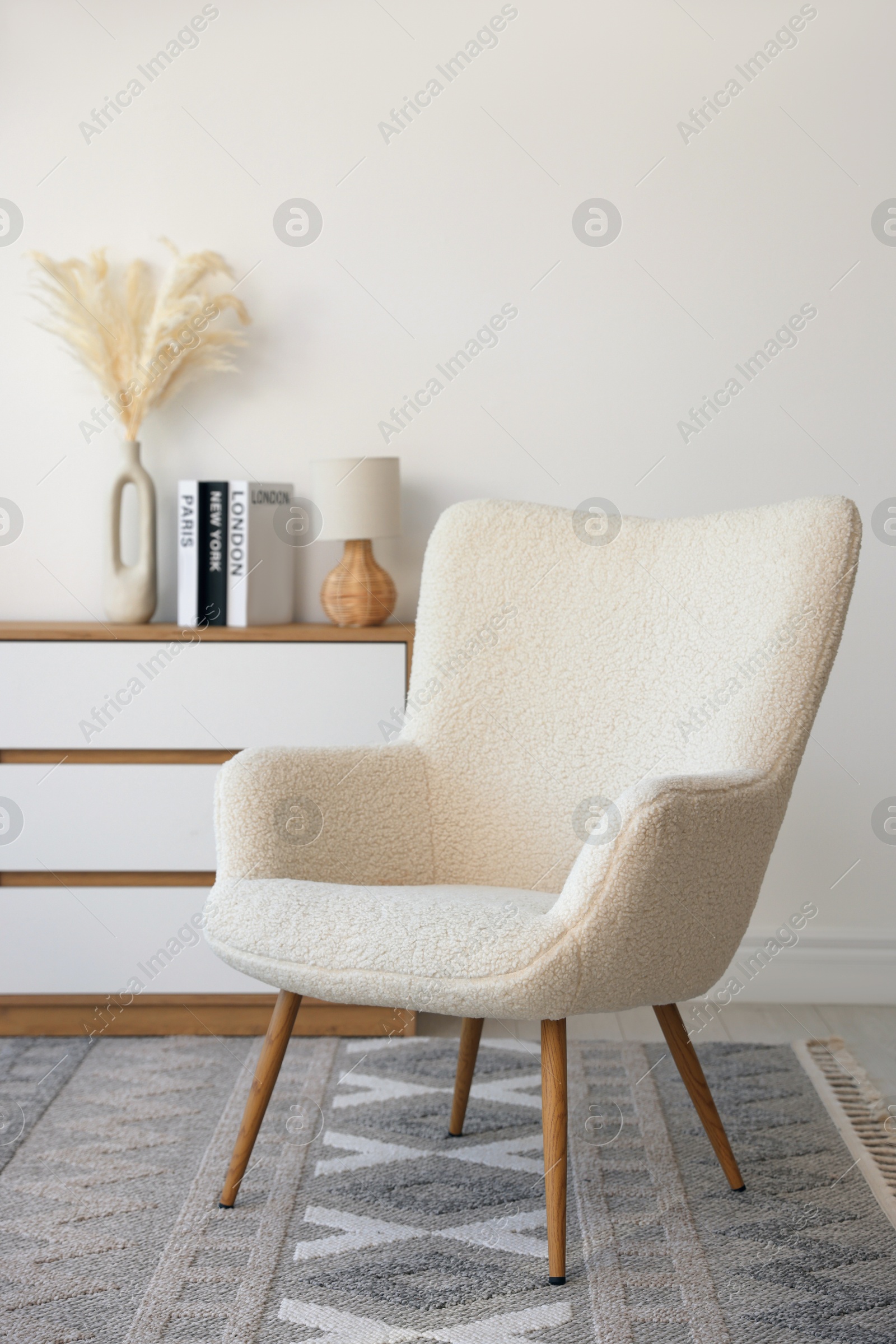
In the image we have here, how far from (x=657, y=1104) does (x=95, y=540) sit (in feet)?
5.42

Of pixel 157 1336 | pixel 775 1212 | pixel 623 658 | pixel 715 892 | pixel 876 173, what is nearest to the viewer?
pixel 157 1336

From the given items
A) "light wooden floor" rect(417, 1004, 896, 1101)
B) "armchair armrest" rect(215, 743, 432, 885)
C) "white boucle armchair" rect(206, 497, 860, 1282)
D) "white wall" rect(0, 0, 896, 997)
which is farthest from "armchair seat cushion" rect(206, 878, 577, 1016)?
"white wall" rect(0, 0, 896, 997)

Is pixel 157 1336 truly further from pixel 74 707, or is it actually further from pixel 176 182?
pixel 176 182

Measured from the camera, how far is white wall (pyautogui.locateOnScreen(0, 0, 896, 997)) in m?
2.38

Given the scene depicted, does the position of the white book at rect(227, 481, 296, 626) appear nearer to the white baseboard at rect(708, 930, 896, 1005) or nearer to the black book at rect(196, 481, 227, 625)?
the black book at rect(196, 481, 227, 625)

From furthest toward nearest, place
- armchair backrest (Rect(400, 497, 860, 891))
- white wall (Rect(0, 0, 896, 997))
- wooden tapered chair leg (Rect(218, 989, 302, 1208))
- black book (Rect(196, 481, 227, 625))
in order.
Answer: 1. white wall (Rect(0, 0, 896, 997))
2. black book (Rect(196, 481, 227, 625))
3. armchair backrest (Rect(400, 497, 860, 891))
4. wooden tapered chair leg (Rect(218, 989, 302, 1208))

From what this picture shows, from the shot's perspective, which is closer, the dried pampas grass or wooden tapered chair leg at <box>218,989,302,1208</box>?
wooden tapered chair leg at <box>218,989,302,1208</box>

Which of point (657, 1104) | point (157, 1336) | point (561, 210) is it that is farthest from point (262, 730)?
point (561, 210)

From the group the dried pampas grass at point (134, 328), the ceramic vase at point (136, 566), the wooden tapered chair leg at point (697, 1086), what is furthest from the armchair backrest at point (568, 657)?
the dried pampas grass at point (134, 328)

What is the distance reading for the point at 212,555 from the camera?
227cm

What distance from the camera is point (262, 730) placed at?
2156mm

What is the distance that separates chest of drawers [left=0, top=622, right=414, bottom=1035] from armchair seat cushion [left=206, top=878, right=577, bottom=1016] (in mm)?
744

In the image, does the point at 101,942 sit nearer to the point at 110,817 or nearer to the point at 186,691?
the point at 110,817

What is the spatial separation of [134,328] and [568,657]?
125 centimetres
